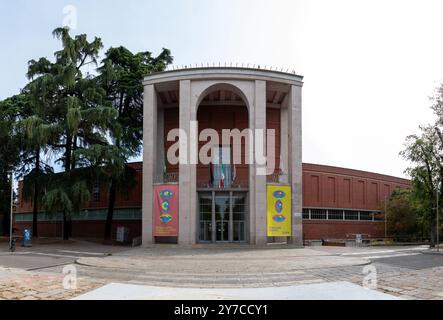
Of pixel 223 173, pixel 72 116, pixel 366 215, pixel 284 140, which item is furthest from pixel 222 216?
pixel 366 215

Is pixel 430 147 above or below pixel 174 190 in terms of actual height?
above

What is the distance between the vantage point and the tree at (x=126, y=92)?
134ft

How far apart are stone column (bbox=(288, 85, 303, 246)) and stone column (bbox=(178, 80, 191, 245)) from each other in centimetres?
966

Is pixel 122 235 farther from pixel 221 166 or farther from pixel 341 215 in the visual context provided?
pixel 341 215

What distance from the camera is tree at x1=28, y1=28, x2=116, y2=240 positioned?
119 feet

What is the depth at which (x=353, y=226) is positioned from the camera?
53.0 meters

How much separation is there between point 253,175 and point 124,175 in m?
13.4

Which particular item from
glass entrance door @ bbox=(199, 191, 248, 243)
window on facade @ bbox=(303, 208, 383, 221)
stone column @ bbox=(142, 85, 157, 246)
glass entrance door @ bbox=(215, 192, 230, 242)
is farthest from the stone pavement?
window on facade @ bbox=(303, 208, 383, 221)

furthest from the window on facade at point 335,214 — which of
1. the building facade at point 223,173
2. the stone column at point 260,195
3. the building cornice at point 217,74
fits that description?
the building cornice at point 217,74

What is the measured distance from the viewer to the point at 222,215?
38344 mm

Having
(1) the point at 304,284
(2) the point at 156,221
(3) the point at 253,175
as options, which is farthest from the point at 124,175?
(1) the point at 304,284

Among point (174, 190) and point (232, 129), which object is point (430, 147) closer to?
point (232, 129)

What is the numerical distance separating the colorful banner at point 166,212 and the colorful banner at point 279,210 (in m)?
8.41
